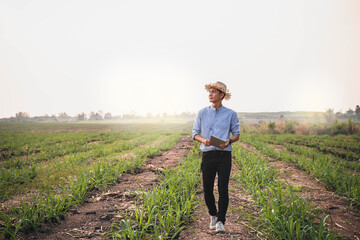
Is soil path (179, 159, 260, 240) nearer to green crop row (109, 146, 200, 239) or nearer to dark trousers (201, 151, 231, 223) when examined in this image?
green crop row (109, 146, 200, 239)

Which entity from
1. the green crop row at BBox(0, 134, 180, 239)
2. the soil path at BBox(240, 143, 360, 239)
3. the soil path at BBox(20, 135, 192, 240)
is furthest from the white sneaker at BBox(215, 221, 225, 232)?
the green crop row at BBox(0, 134, 180, 239)

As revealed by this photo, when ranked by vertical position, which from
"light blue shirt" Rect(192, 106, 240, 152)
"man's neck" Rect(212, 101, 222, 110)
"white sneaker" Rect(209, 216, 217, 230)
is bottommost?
"white sneaker" Rect(209, 216, 217, 230)

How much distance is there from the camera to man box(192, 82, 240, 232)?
2648 mm

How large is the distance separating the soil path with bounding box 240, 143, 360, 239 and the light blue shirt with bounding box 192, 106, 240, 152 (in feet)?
6.48

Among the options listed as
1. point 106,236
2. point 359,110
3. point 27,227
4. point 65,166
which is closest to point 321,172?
point 106,236

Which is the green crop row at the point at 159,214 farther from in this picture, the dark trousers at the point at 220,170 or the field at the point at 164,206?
the dark trousers at the point at 220,170

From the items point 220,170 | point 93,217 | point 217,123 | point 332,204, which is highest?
point 217,123

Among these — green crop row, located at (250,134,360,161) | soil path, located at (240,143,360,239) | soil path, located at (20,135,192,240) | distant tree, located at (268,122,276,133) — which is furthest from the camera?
distant tree, located at (268,122,276,133)

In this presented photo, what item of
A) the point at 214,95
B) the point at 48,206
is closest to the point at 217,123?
the point at 214,95

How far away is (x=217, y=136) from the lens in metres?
2.72

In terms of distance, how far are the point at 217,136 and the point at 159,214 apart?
1489mm

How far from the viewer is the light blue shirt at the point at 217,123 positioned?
2721mm

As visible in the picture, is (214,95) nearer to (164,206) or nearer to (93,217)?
(164,206)

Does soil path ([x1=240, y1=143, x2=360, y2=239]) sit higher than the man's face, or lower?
lower
